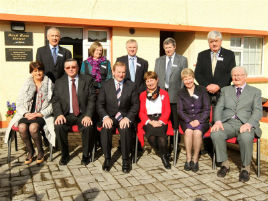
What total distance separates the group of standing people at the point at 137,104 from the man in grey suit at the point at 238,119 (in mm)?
14

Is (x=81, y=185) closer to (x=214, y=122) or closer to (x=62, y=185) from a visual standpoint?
(x=62, y=185)

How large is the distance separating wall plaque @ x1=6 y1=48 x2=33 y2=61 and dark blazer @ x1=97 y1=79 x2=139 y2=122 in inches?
125

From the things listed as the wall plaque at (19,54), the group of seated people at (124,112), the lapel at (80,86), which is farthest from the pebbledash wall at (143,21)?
the lapel at (80,86)

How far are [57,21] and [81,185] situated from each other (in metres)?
4.42

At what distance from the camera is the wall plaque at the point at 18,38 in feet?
20.7

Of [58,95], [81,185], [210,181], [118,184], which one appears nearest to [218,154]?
[210,181]

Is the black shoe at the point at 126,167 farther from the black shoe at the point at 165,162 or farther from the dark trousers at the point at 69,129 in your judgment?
the dark trousers at the point at 69,129

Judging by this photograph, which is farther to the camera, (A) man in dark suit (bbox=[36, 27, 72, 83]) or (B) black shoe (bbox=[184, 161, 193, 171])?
(A) man in dark suit (bbox=[36, 27, 72, 83])

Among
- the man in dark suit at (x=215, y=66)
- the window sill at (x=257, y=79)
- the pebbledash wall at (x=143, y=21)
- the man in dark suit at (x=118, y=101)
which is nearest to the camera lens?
the man in dark suit at (x=118, y=101)

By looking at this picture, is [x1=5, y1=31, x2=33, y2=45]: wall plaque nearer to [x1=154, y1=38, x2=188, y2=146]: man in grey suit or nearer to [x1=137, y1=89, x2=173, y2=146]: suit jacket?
[x1=154, y1=38, x2=188, y2=146]: man in grey suit

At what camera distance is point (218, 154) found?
3.80 meters

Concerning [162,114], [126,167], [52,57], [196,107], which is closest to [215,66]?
[196,107]

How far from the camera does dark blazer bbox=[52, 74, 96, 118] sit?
4293 mm

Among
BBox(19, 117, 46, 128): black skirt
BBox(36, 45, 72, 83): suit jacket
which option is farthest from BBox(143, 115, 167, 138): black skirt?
BBox(36, 45, 72, 83): suit jacket
